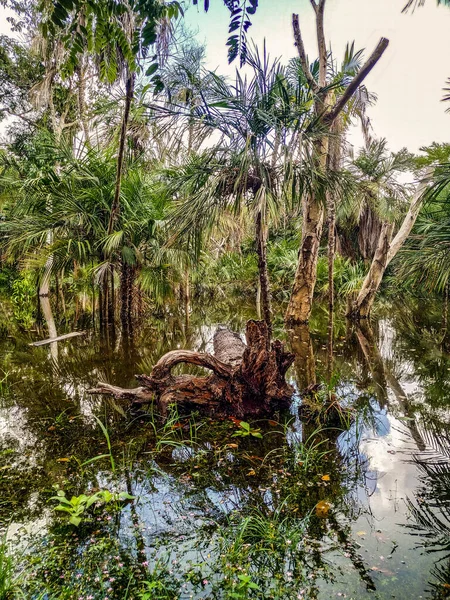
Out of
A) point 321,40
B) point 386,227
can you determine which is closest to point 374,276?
point 386,227

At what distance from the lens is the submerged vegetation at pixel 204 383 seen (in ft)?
6.16

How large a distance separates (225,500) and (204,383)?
159 cm

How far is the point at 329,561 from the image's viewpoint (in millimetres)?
1969

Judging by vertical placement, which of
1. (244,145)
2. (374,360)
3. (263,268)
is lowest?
(374,360)

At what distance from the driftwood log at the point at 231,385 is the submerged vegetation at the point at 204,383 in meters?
0.02

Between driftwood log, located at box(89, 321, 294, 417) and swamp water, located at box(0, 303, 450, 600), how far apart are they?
19 centimetres

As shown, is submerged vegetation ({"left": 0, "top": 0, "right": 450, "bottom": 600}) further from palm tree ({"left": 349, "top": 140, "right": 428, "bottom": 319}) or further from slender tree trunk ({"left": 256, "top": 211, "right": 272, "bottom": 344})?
palm tree ({"left": 349, "top": 140, "right": 428, "bottom": 319})

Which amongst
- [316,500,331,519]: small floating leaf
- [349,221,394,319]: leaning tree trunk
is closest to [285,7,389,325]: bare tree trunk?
[349,221,394,319]: leaning tree trunk

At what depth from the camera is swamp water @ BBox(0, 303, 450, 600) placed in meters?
1.85

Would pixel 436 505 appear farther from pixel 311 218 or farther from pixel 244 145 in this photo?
pixel 311 218

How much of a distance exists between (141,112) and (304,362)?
4584 millimetres

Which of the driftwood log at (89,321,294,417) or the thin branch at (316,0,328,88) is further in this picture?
the thin branch at (316,0,328,88)

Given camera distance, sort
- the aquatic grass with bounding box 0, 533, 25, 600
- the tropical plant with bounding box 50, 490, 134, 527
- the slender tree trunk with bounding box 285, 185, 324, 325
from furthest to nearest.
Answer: the slender tree trunk with bounding box 285, 185, 324, 325 → the tropical plant with bounding box 50, 490, 134, 527 → the aquatic grass with bounding box 0, 533, 25, 600

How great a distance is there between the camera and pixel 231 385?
12.8ft
